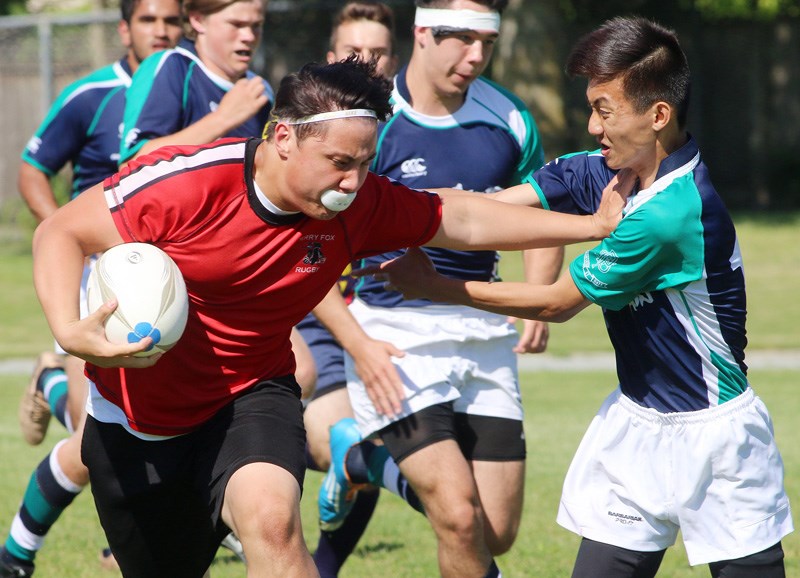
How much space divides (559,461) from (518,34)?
529 inches

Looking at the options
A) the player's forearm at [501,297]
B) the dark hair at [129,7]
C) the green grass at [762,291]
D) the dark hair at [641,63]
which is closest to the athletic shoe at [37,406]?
the dark hair at [129,7]

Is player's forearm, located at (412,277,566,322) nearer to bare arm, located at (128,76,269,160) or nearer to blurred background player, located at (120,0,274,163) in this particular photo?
bare arm, located at (128,76,269,160)

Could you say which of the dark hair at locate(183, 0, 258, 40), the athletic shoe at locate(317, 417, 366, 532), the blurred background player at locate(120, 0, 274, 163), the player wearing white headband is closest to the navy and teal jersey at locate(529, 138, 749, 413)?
the player wearing white headband

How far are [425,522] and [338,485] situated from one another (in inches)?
48.3

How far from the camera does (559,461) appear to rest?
27.2 ft

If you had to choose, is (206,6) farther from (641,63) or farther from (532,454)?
(532,454)

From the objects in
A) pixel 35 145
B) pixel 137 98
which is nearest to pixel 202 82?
pixel 137 98

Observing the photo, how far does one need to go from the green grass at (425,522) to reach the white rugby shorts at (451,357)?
1.04 metres

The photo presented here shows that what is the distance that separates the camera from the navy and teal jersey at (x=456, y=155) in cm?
538

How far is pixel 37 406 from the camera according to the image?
672 centimetres

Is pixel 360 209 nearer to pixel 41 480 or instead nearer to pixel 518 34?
pixel 41 480

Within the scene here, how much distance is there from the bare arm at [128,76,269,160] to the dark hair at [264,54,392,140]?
4.76 ft

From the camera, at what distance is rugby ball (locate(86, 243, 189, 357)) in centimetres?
368

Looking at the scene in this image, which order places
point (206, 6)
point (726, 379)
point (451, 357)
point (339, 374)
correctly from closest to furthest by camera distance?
point (726, 379) → point (451, 357) → point (206, 6) → point (339, 374)
